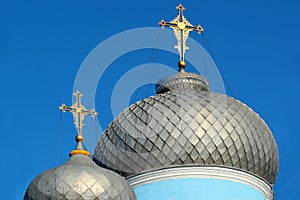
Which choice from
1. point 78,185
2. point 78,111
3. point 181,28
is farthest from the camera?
point 181,28

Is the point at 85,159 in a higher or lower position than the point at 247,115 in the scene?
lower

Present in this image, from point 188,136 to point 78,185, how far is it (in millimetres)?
2706

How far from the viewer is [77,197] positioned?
1556cm

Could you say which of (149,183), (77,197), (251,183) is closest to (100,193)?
(77,197)

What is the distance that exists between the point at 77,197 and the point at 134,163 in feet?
7.64

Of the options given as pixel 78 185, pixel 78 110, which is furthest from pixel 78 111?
pixel 78 185

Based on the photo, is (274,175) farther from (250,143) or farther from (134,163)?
(134,163)

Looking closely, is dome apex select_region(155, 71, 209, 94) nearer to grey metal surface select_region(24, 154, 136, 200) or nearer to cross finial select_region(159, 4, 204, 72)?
cross finial select_region(159, 4, 204, 72)

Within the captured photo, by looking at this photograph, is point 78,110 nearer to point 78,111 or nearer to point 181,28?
point 78,111

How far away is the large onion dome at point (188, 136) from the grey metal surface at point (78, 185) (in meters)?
1.64

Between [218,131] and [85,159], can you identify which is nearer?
[85,159]

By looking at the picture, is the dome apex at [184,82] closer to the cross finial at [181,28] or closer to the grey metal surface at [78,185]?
the cross finial at [181,28]

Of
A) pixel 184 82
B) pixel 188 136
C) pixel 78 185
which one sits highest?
pixel 184 82

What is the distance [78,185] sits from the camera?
15648 millimetres
